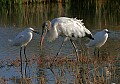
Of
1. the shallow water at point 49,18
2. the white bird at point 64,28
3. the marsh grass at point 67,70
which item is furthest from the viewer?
the white bird at point 64,28

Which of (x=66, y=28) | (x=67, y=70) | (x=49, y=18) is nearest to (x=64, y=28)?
(x=66, y=28)

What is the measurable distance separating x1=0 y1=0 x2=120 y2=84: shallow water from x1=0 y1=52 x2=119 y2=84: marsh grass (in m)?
0.02

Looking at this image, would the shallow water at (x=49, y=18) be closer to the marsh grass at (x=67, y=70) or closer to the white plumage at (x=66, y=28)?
the marsh grass at (x=67, y=70)

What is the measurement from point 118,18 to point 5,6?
896 centimetres

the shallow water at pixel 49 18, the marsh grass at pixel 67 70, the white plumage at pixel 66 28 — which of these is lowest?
the shallow water at pixel 49 18

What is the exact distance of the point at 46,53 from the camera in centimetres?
1259

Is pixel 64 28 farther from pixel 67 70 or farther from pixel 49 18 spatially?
pixel 49 18

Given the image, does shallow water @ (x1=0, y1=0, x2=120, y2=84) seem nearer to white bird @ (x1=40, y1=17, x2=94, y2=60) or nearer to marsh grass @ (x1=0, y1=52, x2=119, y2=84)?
marsh grass @ (x1=0, y1=52, x2=119, y2=84)

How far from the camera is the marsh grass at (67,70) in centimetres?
889

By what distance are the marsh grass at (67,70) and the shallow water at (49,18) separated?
24 millimetres

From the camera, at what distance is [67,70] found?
10062 mm

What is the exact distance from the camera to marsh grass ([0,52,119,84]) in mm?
8891

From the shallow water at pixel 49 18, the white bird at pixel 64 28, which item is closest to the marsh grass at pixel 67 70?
the shallow water at pixel 49 18

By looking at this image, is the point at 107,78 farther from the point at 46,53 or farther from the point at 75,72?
the point at 46,53
